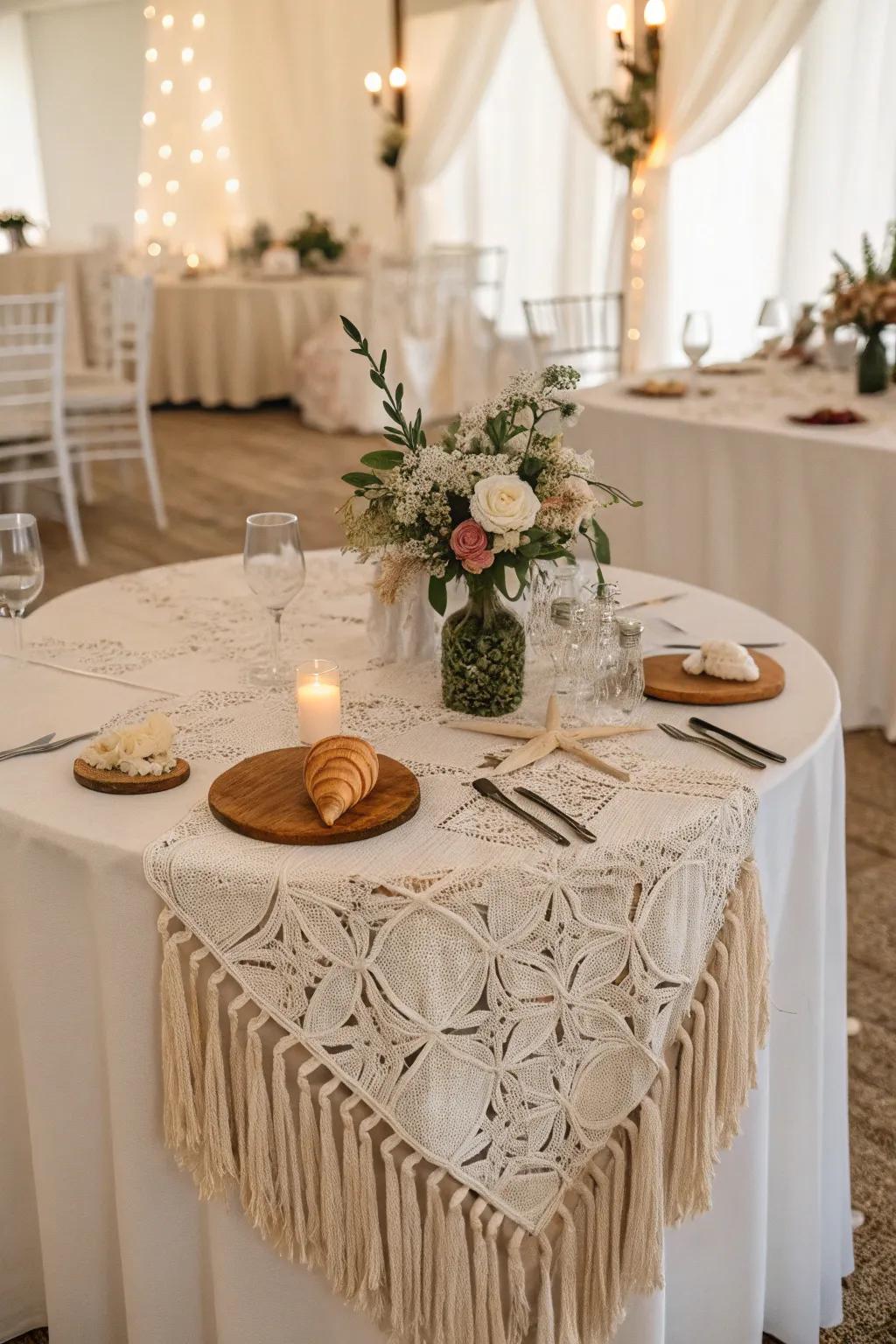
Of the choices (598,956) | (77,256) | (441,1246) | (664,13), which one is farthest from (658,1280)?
(77,256)

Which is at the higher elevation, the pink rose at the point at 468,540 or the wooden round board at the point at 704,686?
the pink rose at the point at 468,540

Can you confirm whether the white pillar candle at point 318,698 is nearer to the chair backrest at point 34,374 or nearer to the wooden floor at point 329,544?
the wooden floor at point 329,544

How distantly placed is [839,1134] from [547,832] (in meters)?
0.76

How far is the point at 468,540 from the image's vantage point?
1403 millimetres

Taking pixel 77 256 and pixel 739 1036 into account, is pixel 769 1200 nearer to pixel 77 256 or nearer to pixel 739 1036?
pixel 739 1036

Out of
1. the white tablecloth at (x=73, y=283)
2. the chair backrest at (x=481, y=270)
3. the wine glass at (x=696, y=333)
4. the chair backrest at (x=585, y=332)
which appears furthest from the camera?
the chair backrest at (x=481, y=270)

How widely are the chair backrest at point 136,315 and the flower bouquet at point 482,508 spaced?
156 inches

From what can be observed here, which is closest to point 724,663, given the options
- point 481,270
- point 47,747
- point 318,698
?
point 318,698

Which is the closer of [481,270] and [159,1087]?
[159,1087]

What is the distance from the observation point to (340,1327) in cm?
139

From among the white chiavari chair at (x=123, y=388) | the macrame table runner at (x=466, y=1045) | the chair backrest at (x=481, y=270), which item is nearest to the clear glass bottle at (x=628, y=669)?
the macrame table runner at (x=466, y=1045)

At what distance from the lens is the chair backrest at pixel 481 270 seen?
7102 millimetres

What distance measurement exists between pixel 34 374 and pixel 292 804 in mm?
4019

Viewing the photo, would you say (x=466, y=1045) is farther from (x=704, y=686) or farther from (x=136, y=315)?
(x=136, y=315)
